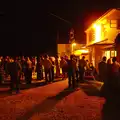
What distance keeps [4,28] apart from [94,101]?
198 feet

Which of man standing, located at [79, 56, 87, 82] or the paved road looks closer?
the paved road

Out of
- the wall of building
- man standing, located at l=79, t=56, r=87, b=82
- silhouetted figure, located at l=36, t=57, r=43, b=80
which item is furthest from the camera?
the wall of building

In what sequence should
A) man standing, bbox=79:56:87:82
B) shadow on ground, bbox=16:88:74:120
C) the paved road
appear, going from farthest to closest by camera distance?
man standing, bbox=79:56:87:82, shadow on ground, bbox=16:88:74:120, the paved road

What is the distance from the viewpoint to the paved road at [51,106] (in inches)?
378

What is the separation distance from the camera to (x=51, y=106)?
1138 cm

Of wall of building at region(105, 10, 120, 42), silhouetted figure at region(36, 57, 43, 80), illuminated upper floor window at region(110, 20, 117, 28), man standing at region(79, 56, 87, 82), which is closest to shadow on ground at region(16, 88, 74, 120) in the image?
man standing at region(79, 56, 87, 82)

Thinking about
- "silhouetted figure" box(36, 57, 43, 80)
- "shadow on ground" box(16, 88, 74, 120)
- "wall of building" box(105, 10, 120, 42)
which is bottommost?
"shadow on ground" box(16, 88, 74, 120)

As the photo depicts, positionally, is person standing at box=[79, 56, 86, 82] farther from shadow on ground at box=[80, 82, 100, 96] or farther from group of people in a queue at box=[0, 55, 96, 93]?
shadow on ground at box=[80, 82, 100, 96]

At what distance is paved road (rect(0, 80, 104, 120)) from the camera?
9.59 metres

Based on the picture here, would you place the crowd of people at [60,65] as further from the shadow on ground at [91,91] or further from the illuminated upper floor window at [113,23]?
the illuminated upper floor window at [113,23]

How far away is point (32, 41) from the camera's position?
229 ft

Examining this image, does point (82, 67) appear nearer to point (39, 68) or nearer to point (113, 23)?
point (39, 68)

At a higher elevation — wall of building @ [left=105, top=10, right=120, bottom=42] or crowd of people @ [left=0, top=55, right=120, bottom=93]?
wall of building @ [left=105, top=10, right=120, bottom=42]

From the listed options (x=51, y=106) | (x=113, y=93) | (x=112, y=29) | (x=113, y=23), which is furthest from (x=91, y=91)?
(x=113, y=23)
